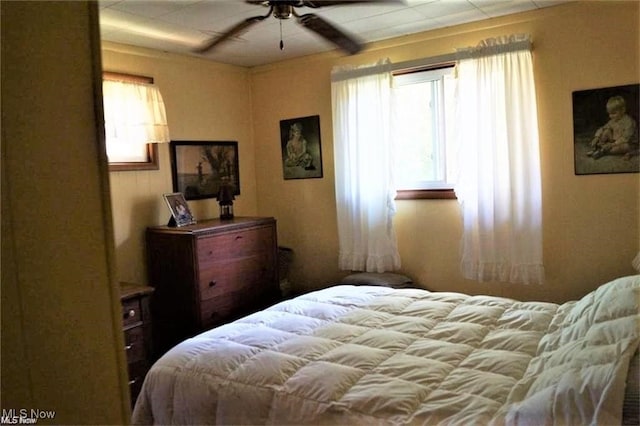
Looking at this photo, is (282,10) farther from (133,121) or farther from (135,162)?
(135,162)

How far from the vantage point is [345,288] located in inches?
123

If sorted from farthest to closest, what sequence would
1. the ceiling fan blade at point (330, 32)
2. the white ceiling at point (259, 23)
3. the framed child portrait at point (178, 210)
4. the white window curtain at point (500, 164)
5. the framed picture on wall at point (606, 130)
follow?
the framed child portrait at point (178, 210) → the white window curtain at point (500, 164) → the framed picture on wall at point (606, 130) → the white ceiling at point (259, 23) → the ceiling fan blade at point (330, 32)

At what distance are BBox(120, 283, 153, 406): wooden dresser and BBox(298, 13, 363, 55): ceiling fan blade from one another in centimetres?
188

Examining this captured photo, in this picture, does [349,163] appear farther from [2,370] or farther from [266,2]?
[2,370]

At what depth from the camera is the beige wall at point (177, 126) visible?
3615mm

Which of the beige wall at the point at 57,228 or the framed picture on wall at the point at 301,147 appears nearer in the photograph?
the beige wall at the point at 57,228

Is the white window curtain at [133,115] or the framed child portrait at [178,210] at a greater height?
the white window curtain at [133,115]

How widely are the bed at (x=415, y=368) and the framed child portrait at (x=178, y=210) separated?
1481 millimetres

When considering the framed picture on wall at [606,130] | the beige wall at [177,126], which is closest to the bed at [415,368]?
the framed picture on wall at [606,130]

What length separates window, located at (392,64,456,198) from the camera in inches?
146

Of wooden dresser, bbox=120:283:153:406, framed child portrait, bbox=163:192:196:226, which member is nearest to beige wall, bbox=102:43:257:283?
framed child portrait, bbox=163:192:196:226

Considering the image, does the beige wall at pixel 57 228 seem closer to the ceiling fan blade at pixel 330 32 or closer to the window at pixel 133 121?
the ceiling fan blade at pixel 330 32

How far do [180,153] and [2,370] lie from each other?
12.1ft
